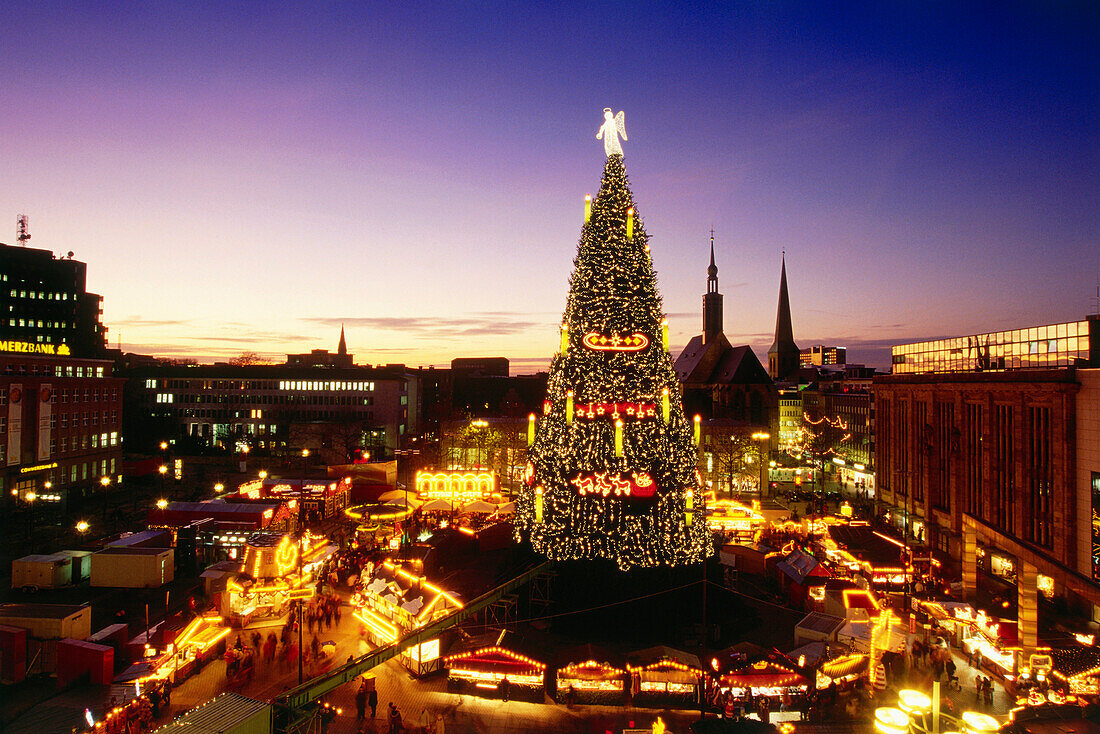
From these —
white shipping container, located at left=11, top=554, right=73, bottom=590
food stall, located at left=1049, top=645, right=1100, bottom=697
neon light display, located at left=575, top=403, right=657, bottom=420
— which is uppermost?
neon light display, located at left=575, top=403, right=657, bottom=420

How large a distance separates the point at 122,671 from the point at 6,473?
31.3 meters

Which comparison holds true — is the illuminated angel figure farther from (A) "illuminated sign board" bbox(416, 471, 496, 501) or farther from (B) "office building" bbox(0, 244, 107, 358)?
(B) "office building" bbox(0, 244, 107, 358)

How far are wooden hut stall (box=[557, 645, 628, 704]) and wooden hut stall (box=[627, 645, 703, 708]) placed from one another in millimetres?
385

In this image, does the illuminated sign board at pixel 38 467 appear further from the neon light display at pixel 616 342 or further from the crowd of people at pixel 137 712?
the neon light display at pixel 616 342

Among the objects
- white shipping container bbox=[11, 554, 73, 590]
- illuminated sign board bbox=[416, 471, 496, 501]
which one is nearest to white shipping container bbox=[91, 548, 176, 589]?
white shipping container bbox=[11, 554, 73, 590]

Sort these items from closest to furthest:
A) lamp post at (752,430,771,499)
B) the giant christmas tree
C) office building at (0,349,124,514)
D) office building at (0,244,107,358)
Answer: the giant christmas tree, office building at (0,349,124,514), lamp post at (752,430,771,499), office building at (0,244,107,358)

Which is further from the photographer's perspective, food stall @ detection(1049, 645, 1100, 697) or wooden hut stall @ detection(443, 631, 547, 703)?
wooden hut stall @ detection(443, 631, 547, 703)

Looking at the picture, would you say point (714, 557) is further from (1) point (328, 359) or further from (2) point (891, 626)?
(1) point (328, 359)

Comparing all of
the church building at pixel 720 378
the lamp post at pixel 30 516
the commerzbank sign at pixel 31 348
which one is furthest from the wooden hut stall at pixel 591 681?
the church building at pixel 720 378

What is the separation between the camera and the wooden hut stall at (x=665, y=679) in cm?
1681

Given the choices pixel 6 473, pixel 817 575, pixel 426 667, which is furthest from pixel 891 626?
pixel 6 473

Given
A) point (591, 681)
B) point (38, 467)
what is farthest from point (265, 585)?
point (38, 467)

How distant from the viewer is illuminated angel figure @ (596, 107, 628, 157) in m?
21.7

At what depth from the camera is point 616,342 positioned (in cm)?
2102
